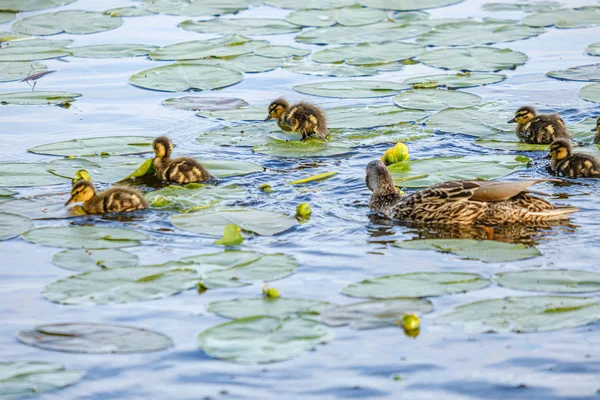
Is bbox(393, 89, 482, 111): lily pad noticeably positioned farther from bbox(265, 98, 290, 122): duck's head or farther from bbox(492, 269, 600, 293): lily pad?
bbox(492, 269, 600, 293): lily pad

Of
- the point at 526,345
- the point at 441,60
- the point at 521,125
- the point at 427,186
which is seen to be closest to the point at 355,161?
the point at 427,186

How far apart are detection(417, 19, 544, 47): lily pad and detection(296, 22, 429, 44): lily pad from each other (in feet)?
0.99

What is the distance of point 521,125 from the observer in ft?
35.1

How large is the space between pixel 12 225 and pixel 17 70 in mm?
5719

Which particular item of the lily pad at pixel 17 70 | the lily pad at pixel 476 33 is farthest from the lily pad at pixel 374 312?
the lily pad at pixel 476 33

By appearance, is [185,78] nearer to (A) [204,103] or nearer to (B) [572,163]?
(A) [204,103]

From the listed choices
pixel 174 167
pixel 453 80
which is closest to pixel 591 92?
pixel 453 80

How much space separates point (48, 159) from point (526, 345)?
5.91 metres

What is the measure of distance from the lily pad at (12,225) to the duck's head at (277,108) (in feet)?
12.6

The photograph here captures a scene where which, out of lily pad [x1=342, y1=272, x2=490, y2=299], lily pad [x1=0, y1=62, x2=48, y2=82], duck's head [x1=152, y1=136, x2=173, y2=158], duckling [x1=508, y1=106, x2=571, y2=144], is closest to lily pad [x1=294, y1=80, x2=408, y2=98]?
duckling [x1=508, y1=106, x2=571, y2=144]

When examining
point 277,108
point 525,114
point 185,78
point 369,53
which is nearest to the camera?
point 525,114

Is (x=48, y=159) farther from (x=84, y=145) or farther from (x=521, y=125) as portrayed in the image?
(x=521, y=125)

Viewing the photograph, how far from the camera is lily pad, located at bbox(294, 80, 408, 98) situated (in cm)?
1212

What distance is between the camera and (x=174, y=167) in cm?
950
